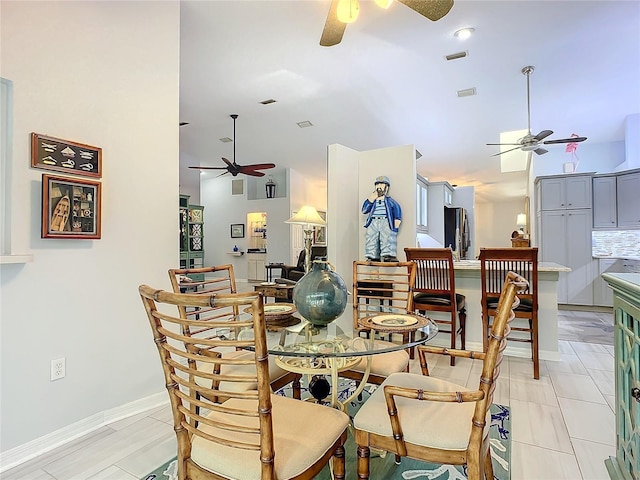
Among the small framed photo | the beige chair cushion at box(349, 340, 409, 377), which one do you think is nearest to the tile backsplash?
the beige chair cushion at box(349, 340, 409, 377)

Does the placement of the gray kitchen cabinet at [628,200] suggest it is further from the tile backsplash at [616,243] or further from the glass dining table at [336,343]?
the glass dining table at [336,343]

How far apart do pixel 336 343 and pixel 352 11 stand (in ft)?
6.49

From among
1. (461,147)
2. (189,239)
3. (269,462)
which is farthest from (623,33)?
(189,239)

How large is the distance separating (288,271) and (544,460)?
5.78 m

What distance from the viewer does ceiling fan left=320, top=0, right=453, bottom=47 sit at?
203 centimetres

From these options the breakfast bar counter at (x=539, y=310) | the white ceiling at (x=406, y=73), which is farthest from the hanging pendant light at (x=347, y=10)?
the breakfast bar counter at (x=539, y=310)

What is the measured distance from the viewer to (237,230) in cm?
998

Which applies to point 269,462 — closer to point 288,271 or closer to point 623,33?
point 623,33

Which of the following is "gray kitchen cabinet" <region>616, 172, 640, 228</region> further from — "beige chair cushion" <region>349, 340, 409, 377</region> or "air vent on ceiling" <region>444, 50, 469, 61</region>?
"beige chair cushion" <region>349, 340, 409, 377</region>

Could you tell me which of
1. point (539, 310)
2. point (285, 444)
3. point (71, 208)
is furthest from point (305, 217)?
point (285, 444)

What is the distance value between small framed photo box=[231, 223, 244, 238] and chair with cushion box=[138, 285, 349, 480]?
8.86 metres

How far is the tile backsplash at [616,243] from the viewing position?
5.48 m

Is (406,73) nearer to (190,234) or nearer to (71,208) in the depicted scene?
(71,208)

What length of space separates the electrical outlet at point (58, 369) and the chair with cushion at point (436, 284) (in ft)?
8.66
